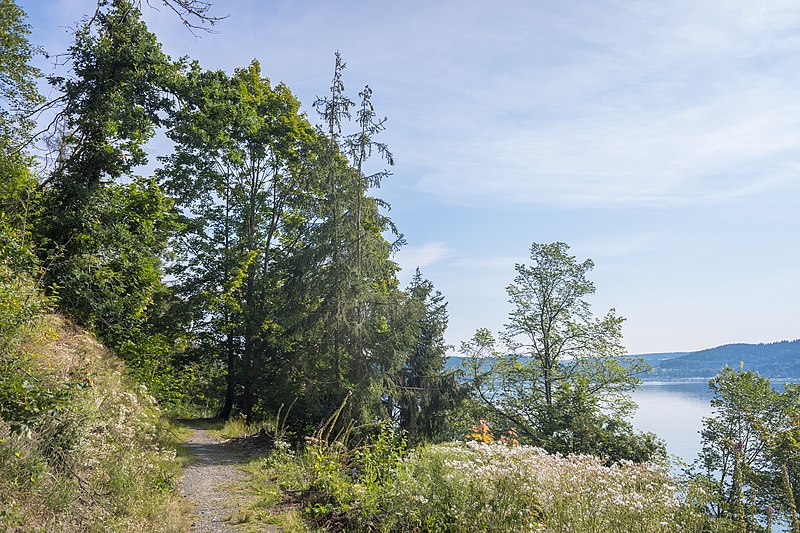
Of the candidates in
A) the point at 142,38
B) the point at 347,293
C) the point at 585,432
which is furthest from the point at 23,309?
the point at 585,432

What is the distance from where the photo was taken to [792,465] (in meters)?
7.70

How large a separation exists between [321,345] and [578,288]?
1287 centimetres

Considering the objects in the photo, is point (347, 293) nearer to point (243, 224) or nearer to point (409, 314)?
point (409, 314)

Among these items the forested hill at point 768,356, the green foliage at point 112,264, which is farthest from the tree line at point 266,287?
the forested hill at point 768,356

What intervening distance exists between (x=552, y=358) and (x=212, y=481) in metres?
15.9

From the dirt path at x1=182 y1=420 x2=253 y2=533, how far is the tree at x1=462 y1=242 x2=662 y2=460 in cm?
953

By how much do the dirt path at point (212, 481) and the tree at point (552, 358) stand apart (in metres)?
9.53

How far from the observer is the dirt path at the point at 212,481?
643 cm

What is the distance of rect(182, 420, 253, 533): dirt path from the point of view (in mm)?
6434

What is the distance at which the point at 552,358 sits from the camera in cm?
2116

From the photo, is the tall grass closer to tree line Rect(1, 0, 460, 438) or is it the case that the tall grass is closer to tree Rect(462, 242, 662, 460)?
tree line Rect(1, 0, 460, 438)

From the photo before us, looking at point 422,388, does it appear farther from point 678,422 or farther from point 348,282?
point 678,422

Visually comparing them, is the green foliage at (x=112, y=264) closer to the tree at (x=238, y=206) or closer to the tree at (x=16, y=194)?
the tree at (x=16, y=194)

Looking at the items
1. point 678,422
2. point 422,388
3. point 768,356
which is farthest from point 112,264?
point 768,356
